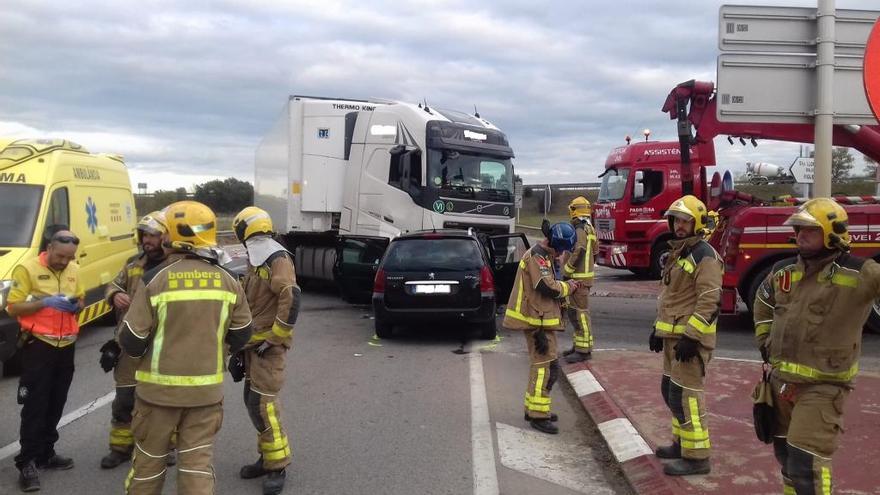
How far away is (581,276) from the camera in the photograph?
9.36m

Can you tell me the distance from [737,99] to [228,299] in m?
4.89

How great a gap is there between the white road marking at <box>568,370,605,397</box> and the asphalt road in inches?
5.2

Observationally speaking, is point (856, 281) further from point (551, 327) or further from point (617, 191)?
point (617, 191)

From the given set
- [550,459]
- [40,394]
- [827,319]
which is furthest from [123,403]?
[827,319]

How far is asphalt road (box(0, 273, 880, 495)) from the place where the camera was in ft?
17.1

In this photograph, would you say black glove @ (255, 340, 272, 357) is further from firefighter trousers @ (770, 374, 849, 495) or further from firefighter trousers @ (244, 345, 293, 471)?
firefighter trousers @ (770, 374, 849, 495)

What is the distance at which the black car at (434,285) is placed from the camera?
1021 cm

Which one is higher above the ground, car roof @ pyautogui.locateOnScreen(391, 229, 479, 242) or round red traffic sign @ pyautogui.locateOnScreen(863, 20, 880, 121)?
round red traffic sign @ pyautogui.locateOnScreen(863, 20, 880, 121)

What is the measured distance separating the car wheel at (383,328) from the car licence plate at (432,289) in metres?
0.68

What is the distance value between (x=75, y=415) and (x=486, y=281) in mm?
5284

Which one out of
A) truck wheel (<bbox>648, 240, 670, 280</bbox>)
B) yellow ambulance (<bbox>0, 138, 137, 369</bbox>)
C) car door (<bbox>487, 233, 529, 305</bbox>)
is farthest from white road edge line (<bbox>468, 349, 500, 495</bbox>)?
truck wheel (<bbox>648, 240, 670, 280</bbox>)

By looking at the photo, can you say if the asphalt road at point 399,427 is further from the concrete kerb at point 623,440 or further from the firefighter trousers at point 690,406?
the firefighter trousers at point 690,406

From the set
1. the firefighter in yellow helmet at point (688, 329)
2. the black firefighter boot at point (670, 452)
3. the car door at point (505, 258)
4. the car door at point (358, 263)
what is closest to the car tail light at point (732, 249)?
the car door at point (505, 258)

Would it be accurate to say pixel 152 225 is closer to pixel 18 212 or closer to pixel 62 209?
pixel 18 212
